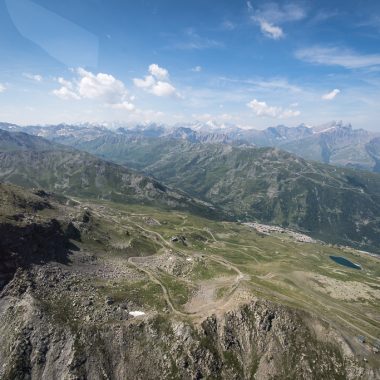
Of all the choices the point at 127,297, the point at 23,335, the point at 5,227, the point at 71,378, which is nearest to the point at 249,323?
the point at 127,297

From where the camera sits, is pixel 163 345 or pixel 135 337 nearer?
pixel 163 345

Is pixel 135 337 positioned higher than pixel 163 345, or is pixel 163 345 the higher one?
pixel 135 337

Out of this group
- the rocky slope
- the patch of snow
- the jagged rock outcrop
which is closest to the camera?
the jagged rock outcrop

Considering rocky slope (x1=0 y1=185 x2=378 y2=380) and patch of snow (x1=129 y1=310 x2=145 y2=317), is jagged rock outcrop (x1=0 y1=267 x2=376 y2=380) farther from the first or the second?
patch of snow (x1=129 y1=310 x2=145 y2=317)

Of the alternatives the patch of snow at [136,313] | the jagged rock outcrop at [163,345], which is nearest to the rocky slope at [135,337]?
the jagged rock outcrop at [163,345]

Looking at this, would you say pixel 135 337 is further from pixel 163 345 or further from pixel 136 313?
pixel 136 313

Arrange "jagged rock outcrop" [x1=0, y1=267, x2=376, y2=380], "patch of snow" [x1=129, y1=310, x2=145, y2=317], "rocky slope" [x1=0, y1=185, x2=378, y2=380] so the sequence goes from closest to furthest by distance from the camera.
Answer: "jagged rock outcrop" [x1=0, y1=267, x2=376, y2=380] → "rocky slope" [x1=0, y1=185, x2=378, y2=380] → "patch of snow" [x1=129, y1=310, x2=145, y2=317]

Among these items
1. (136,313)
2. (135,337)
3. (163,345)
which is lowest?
(163,345)

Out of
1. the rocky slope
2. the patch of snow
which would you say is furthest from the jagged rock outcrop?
the patch of snow

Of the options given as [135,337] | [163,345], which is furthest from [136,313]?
[163,345]

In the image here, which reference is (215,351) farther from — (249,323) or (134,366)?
(134,366)

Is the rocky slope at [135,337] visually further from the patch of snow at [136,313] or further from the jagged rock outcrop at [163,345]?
the patch of snow at [136,313]
